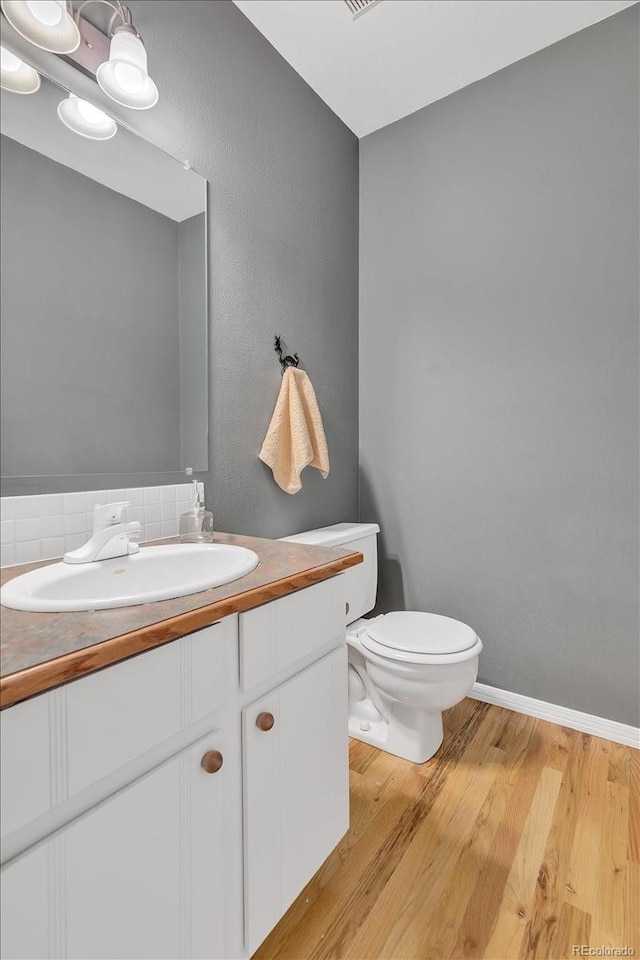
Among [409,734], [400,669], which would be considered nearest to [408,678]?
[400,669]

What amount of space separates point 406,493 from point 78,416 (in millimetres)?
1442

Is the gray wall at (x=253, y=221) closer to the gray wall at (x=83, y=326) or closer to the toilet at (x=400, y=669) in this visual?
the gray wall at (x=83, y=326)

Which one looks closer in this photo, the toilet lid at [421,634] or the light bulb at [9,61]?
the light bulb at [9,61]

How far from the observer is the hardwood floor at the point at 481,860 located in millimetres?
968

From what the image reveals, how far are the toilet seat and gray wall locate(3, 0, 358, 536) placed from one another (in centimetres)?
53

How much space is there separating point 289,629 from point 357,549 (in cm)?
95

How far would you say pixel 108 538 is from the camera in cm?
96

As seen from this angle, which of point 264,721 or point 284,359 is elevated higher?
point 284,359

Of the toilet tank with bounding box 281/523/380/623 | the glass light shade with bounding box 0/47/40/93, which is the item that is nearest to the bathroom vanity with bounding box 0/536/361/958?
the toilet tank with bounding box 281/523/380/623

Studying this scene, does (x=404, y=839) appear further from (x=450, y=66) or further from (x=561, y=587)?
(x=450, y=66)

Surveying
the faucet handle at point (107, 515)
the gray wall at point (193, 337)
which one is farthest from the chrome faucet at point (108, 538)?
the gray wall at point (193, 337)

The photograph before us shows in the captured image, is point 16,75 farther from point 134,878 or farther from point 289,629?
point 134,878

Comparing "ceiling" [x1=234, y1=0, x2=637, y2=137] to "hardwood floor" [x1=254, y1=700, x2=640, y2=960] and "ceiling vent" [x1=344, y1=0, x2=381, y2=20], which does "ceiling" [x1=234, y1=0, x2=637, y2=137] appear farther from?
"hardwood floor" [x1=254, y1=700, x2=640, y2=960]

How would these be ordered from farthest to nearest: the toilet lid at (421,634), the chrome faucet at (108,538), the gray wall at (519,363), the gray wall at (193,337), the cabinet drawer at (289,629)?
the gray wall at (519,363) → the toilet lid at (421,634) → the gray wall at (193,337) → the chrome faucet at (108,538) → the cabinet drawer at (289,629)
